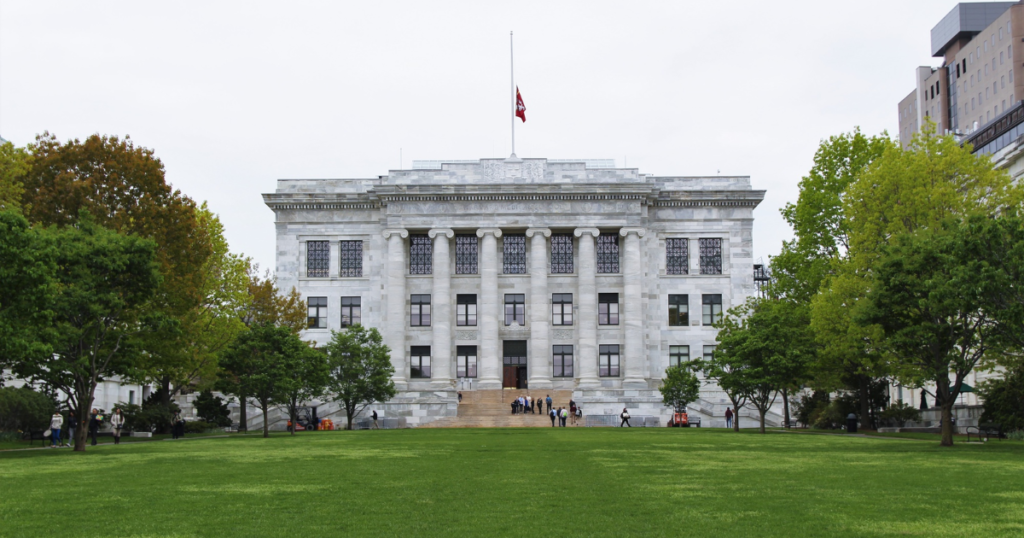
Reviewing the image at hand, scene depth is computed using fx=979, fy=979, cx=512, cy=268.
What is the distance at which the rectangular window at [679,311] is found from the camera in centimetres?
7656

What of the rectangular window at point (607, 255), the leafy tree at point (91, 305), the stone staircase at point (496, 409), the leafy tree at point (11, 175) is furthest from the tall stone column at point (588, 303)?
the leafy tree at point (91, 305)

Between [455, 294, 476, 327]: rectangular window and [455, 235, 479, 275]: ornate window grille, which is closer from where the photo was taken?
[455, 294, 476, 327]: rectangular window

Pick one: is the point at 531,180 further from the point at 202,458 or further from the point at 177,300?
the point at 202,458

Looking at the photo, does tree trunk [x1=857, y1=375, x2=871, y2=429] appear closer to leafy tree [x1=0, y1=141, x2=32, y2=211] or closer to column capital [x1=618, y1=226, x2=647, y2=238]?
column capital [x1=618, y1=226, x2=647, y2=238]

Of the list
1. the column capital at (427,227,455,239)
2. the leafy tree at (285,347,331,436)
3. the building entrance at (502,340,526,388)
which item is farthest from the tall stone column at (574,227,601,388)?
the leafy tree at (285,347,331,436)

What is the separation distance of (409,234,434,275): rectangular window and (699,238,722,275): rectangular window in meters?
21.4

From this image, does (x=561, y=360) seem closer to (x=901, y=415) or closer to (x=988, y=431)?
(x=901, y=415)

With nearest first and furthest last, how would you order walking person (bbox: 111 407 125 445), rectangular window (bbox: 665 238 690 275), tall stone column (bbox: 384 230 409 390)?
walking person (bbox: 111 407 125 445)
tall stone column (bbox: 384 230 409 390)
rectangular window (bbox: 665 238 690 275)

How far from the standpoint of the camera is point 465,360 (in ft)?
249

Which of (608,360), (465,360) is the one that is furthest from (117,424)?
(608,360)

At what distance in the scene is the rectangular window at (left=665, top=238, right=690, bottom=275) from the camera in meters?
77.2

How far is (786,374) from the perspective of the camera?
49.2 m

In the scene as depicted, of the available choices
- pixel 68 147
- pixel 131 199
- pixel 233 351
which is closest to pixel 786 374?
pixel 233 351

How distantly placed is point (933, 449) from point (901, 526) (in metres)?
20.1
